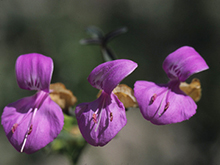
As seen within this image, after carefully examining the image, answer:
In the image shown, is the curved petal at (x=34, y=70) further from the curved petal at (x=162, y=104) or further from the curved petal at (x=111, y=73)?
the curved petal at (x=162, y=104)

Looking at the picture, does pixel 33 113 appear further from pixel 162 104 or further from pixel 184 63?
pixel 184 63

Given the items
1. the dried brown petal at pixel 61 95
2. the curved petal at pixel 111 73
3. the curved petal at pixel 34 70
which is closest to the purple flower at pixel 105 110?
the curved petal at pixel 111 73

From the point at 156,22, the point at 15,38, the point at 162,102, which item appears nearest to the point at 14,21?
the point at 15,38

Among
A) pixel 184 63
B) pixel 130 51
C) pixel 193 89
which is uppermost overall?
pixel 184 63

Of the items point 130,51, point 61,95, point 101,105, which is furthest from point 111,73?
point 130,51

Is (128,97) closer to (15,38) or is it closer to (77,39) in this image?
(77,39)

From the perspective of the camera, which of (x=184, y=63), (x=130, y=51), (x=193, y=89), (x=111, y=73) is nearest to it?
(x=111, y=73)

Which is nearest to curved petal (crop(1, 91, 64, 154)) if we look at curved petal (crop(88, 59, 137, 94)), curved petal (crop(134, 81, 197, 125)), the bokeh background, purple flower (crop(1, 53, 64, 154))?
purple flower (crop(1, 53, 64, 154))

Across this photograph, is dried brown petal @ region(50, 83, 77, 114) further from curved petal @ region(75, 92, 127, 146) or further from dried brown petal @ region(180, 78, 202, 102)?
dried brown petal @ region(180, 78, 202, 102)
